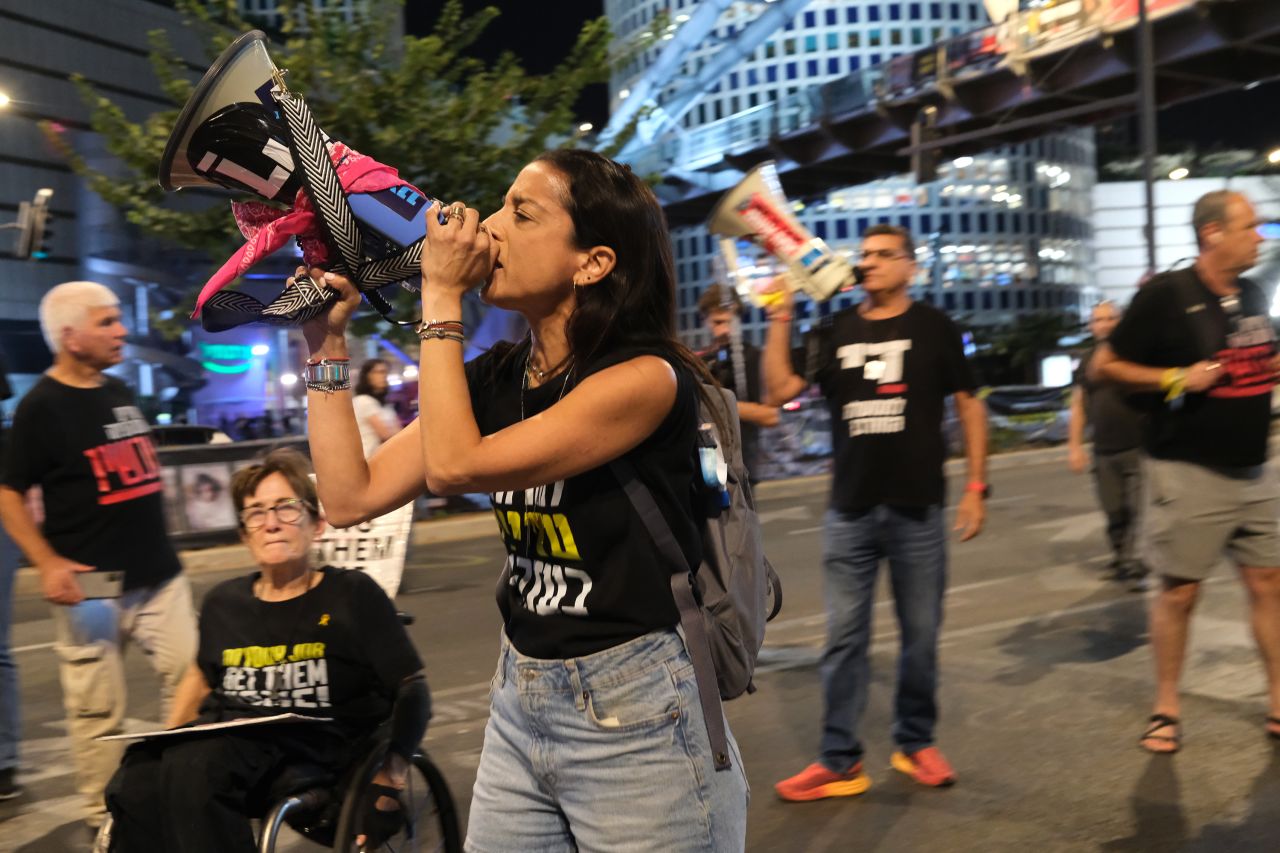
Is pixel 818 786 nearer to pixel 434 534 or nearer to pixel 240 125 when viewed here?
pixel 240 125

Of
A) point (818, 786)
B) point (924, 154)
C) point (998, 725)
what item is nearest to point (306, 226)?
point (818, 786)

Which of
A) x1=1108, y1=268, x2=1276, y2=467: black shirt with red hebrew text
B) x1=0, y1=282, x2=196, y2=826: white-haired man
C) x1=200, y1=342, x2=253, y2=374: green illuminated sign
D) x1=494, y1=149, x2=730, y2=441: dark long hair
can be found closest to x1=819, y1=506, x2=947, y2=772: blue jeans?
x1=1108, y1=268, x2=1276, y2=467: black shirt with red hebrew text

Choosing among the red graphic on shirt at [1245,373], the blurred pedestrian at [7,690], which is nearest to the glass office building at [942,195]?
the red graphic on shirt at [1245,373]

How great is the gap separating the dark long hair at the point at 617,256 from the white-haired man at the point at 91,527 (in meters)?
3.17

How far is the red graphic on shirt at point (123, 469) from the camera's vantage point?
4.75 m

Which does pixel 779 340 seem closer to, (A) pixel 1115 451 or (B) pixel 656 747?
(B) pixel 656 747

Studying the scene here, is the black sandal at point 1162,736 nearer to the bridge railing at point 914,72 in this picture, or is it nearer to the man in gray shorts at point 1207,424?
the man in gray shorts at point 1207,424

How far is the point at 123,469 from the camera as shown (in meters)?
4.80

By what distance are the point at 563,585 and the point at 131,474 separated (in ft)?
10.7

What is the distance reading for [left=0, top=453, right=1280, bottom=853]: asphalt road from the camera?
174 inches

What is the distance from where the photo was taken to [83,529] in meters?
4.73

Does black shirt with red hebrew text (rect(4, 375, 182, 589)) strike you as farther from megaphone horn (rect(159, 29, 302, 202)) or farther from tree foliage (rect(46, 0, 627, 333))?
tree foliage (rect(46, 0, 627, 333))

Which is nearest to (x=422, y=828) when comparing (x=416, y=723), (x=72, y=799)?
(x=416, y=723)

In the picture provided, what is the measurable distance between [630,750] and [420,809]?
1.66 m
